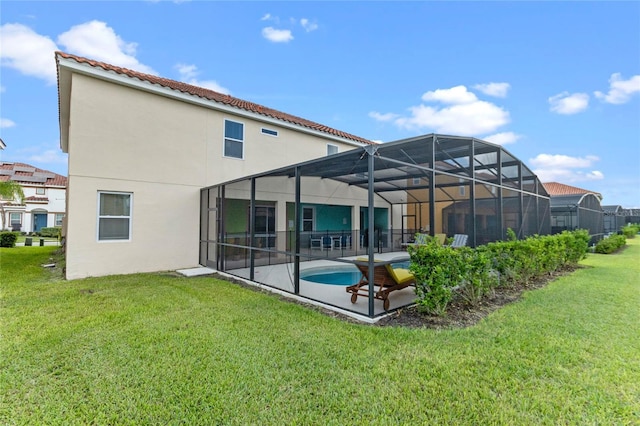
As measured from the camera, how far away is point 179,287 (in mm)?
6902

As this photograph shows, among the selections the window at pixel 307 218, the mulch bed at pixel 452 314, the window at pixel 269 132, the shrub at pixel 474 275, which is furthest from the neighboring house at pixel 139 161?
the shrub at pixel 474 275

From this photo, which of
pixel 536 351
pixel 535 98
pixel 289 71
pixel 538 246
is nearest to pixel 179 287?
pixel 536 351

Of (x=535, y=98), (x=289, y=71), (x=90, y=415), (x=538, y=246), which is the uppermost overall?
(x=289, y=71)

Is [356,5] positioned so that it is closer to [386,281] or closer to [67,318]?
[386,281]

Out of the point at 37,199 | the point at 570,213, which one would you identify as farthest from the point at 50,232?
the point at 570,213

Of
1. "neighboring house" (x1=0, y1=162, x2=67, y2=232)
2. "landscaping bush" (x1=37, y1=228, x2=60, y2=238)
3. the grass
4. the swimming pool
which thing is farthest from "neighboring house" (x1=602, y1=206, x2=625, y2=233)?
"neighboring house" (x1=0, y1=162, x2=67, y2=232)

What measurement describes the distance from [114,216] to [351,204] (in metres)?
9.42

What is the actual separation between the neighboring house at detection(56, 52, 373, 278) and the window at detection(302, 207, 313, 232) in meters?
3.64

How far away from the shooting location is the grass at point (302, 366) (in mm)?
2557

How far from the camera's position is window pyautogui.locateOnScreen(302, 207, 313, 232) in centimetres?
1368

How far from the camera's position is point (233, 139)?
34.7 ft

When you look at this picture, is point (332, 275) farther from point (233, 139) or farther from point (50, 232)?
point (50, 232)

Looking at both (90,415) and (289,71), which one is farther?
(289,71)

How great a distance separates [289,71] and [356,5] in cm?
488
